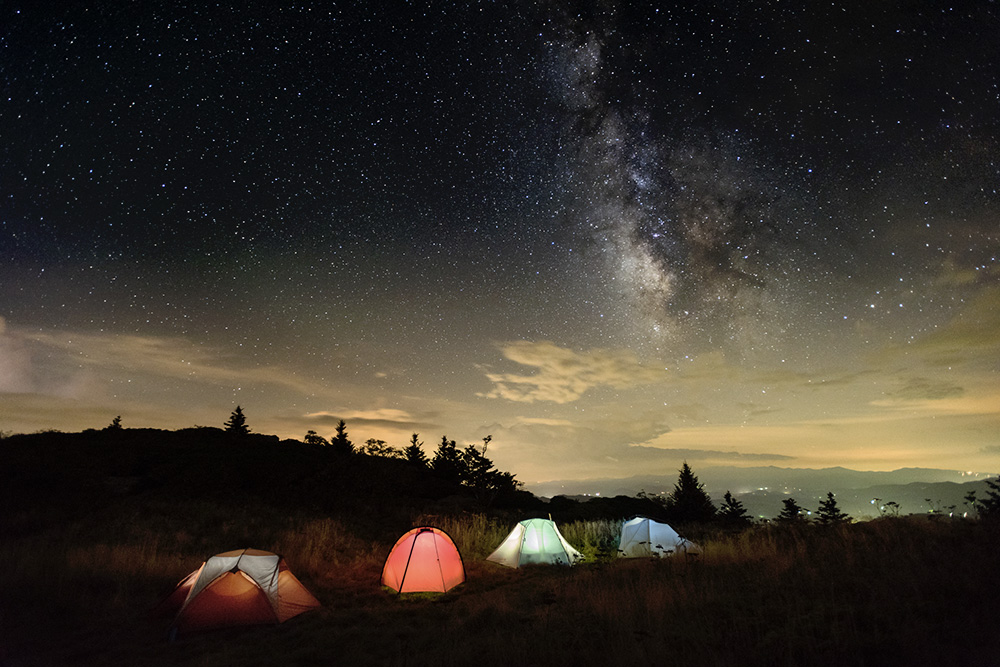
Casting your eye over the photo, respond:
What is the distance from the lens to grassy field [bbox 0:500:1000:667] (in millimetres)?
5324

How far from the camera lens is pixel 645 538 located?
15609mm

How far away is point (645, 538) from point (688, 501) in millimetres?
17032

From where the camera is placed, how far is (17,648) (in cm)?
729

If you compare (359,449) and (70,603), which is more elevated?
(359,449)

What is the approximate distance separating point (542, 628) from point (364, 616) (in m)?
4.48

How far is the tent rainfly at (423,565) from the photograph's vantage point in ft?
38.1

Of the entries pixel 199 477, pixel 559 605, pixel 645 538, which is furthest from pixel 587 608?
pixel 199 477

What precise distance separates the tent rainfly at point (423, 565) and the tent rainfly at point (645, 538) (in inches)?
235

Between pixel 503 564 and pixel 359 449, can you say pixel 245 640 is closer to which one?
pixel 503 564

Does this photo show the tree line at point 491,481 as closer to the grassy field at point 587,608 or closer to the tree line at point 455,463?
the tree line at point 455,463

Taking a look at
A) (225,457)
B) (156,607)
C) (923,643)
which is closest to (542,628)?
(923,643)

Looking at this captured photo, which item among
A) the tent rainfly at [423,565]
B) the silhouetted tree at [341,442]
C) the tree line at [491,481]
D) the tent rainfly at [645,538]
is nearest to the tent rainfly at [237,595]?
the tent rainfly at [423,565]

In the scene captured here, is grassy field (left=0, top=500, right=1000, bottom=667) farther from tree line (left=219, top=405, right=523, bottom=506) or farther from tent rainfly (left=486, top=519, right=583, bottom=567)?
tree line (left=219, top=405, right=523, bottom=506)

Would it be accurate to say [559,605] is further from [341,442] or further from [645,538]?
[341,442]
